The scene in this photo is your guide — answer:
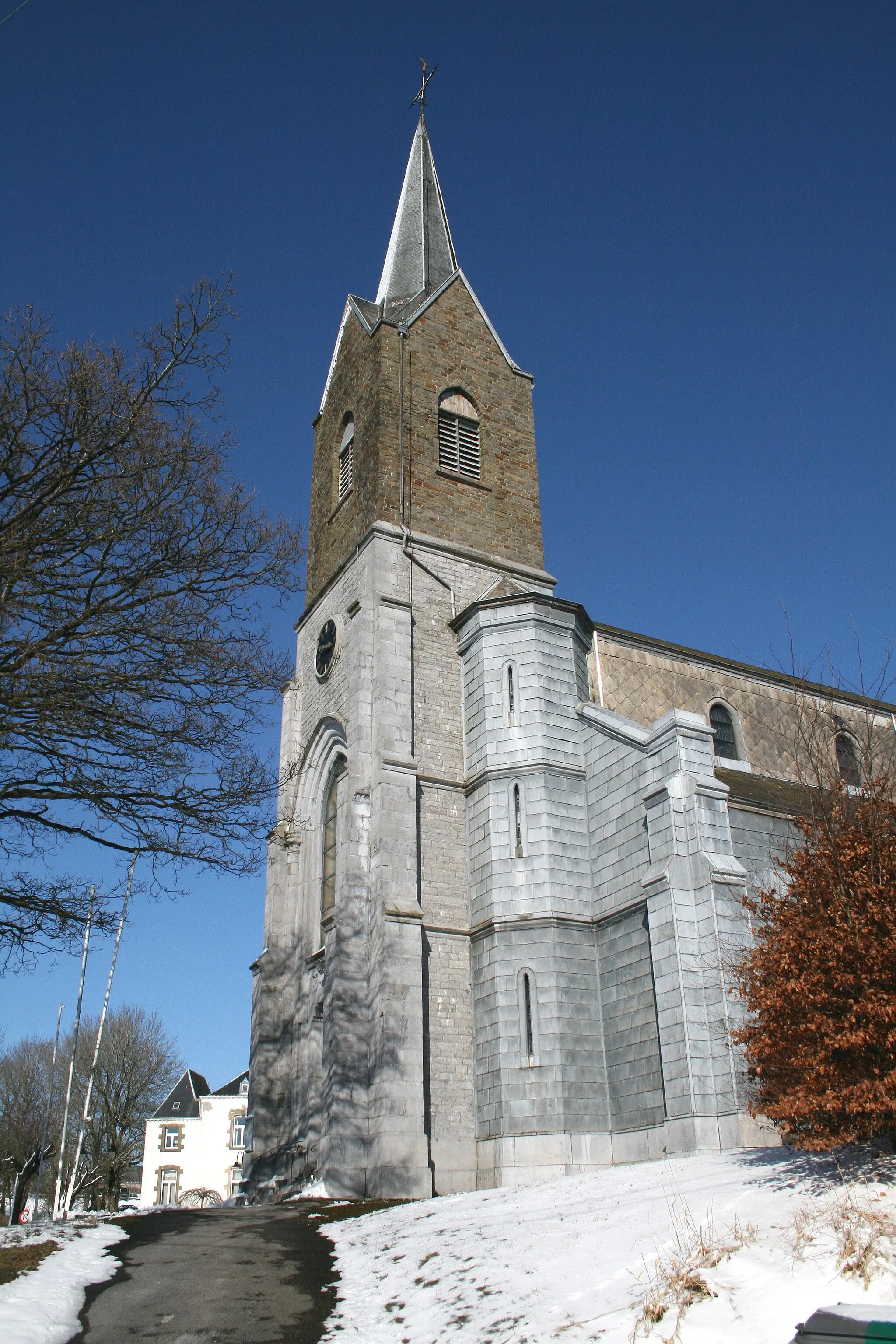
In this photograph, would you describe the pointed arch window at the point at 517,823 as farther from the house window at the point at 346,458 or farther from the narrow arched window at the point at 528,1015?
the house window at the point at 346,458

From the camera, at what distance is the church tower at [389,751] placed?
1911 cm

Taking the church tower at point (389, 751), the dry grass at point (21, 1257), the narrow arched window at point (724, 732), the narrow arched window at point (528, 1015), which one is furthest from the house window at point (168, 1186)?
the dry grass at point (21, 1257)

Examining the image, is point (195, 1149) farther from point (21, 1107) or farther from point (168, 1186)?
point (21, 1107)

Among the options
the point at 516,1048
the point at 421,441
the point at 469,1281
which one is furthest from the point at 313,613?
the point at 469,1281

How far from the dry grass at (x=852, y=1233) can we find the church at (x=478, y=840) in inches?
210

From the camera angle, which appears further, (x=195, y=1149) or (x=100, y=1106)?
(x=195, y=1149)

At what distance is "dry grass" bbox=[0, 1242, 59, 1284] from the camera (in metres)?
10.4

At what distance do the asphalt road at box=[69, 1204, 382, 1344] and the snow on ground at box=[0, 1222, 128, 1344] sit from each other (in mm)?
171

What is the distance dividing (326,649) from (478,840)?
259 inches

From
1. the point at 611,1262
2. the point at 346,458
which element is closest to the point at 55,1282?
the point at 611,1262

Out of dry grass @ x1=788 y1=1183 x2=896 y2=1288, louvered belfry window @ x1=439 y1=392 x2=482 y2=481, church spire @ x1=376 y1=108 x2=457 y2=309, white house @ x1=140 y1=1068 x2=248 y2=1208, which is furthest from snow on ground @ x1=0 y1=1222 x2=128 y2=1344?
white house @ x1=140 y1=1068 x2=248 y2=1208

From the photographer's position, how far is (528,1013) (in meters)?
19.4

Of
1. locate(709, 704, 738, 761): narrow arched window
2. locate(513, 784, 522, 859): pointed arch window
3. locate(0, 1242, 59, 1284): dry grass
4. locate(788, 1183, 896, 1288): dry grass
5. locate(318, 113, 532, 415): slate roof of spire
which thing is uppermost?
locate(318, 113, 532, 415): slate roof of spire

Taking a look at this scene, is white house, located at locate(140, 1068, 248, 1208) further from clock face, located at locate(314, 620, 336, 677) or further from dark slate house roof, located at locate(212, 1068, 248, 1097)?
clock face, located at locate(314, 620, 336, 677)
